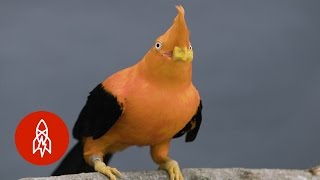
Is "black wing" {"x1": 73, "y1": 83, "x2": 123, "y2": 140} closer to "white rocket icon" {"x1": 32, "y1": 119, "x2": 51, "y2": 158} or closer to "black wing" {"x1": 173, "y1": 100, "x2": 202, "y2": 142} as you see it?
"white rocket icon" {"x1": 32, "y1": 119, "x2": 51, "y2": 158}

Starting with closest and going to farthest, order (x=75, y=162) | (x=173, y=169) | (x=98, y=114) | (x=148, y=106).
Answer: (x=148, y=106) → (x=98, y=114) → (x=173, y=169) → (x=75, y=162)

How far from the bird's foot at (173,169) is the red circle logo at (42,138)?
465 mm

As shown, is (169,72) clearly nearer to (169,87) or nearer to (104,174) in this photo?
(169,87)

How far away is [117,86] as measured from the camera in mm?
2924

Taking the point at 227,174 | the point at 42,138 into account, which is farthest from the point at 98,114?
the point at 227,174

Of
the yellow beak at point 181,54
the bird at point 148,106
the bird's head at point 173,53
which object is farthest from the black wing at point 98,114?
the yellow beak at point 181,54

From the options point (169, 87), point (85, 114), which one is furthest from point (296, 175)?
point (85, 114)

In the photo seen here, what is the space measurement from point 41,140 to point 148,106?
554mm

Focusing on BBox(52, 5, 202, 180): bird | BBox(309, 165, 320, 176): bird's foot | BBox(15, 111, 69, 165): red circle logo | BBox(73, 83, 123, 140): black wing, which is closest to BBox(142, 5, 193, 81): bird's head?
BBox(52, 5, 202, 180): bird

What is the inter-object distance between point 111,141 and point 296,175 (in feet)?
3.06

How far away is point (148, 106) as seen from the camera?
2820mm

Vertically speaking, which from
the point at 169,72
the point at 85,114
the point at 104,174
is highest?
the point at 169,72

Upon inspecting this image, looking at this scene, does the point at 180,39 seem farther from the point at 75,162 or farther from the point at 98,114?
the point at 75,162

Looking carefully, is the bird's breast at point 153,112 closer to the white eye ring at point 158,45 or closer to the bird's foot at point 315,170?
the white eye ring at point 158,45
